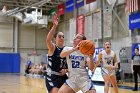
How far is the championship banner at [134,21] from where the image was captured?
1764 cm

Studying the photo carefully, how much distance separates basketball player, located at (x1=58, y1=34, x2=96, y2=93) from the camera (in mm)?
4855

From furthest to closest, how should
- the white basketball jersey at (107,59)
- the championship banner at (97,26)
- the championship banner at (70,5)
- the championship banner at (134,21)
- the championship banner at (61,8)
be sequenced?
1. the championship banner at (61,8)
2. the championship banner at (70,5)
3. the championship banner at (97,26)
4. the championship banner at (134,21)
5. the white basketball jersey at (107,59)

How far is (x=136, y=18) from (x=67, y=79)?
13.4m

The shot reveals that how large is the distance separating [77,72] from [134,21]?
44.7 ft

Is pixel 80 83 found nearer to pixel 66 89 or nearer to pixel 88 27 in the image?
pixel 66 89

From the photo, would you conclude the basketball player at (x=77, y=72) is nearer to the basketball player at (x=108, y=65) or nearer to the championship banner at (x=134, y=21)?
the basketball player at (x=108, y=65)

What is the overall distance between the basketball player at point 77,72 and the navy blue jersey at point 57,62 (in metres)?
0.30

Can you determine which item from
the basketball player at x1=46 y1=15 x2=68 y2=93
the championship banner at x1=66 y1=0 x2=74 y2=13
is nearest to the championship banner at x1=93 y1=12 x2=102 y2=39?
the championship banner at x1=66 y1=0 x2=74 y2=13

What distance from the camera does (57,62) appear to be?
5.34 metres

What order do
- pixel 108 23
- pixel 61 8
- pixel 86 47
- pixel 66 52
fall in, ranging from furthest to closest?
pixel 61 8
pixel 108 23
pixel 66 52
pixel 86 47

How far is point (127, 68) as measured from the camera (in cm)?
1802

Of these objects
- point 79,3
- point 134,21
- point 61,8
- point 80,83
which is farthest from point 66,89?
point 61,8

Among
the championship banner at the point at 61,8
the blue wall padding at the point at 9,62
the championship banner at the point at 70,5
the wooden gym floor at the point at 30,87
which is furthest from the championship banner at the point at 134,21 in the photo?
the blue wall padding at the point at 9,62

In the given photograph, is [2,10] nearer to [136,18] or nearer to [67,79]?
[136,18]
